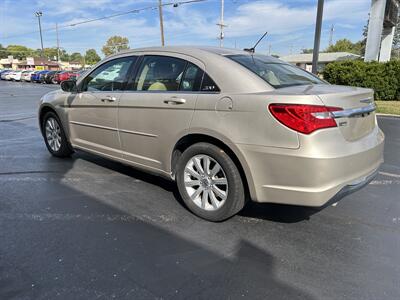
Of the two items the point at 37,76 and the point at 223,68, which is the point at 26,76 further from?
→ the point at 223,68

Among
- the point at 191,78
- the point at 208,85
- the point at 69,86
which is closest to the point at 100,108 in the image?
the point at 69,86

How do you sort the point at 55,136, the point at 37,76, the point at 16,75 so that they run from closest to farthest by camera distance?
the point at 55,136 → the point at 37,76 → the point at 16,75

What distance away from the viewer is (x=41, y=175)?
4.84 meters

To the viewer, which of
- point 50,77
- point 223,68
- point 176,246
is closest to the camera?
point 176,246

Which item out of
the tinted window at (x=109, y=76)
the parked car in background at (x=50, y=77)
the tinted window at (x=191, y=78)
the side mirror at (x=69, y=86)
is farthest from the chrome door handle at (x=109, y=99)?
the parked car in background at (x=50, y=77)

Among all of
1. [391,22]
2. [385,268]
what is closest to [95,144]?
[385,268]

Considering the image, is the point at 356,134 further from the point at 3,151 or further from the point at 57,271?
the point at 3,151

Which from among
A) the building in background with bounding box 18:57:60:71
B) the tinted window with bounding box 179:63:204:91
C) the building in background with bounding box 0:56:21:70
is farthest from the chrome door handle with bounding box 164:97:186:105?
the building in background with bounding box 0:56:21:70

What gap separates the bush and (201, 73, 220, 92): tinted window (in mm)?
14067

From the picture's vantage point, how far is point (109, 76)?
4551mm

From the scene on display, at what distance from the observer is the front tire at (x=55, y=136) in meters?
5.46

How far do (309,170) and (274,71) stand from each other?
4.29 ft

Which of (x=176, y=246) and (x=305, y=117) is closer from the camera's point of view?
(x=305, y=117)

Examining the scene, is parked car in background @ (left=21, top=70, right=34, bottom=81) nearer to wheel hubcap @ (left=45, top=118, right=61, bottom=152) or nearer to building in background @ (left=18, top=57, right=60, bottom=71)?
building in background @ (left=18, top=57, right=60, bottom=71)
